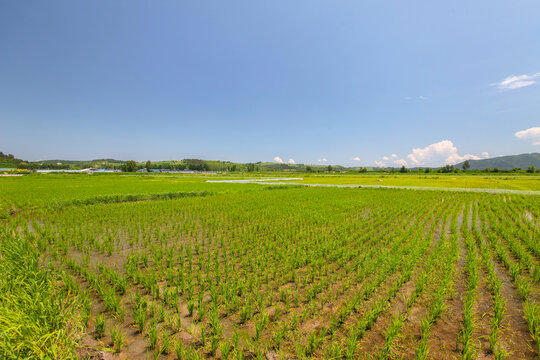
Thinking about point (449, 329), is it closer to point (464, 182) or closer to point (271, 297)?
point (271, 297)

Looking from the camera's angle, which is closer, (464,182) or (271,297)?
(271,297)

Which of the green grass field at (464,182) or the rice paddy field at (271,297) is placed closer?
the rice paddy field at (271,297)

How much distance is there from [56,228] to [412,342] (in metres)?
15.6

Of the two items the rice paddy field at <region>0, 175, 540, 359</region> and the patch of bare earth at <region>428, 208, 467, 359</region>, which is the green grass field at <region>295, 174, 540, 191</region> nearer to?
the rice paddy field at <region>0, 175, 540, 359</region>

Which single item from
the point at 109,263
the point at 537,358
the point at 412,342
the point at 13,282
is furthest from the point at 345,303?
the point at 109,263

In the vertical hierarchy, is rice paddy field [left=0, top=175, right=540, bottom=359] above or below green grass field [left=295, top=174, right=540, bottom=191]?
below

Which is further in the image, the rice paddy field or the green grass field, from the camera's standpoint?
the green grass field

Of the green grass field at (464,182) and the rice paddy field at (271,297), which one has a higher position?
the green grass field at (464,182)

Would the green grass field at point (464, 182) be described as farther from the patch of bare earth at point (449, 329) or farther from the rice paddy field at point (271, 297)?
the patch of bare earth at point (449, 329)

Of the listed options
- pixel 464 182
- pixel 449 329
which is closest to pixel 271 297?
pixel 449 329

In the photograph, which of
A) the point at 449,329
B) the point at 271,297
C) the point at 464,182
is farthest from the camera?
the point at 464,182

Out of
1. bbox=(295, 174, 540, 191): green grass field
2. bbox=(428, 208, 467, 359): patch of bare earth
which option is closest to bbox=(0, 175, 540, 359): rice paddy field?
bbox=(428, 208, 467, 359): patch of bare earth

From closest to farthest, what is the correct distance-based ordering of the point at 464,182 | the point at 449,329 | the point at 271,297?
the point at 449,329 → the point at 271,297 → the point at 464,182

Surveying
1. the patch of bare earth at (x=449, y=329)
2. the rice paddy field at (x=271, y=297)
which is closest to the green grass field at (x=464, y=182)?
the rice paddy field at (x=271, y=297)
